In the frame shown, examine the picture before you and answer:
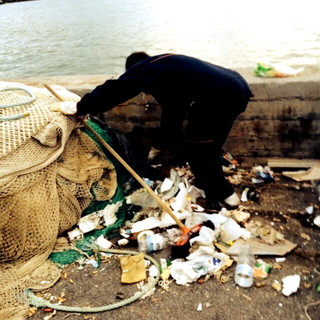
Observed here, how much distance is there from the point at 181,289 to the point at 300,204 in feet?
5.15

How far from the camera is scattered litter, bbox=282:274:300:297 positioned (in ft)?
8.04

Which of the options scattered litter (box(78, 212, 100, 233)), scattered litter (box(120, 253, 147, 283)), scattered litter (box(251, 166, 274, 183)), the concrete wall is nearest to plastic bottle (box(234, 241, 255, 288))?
scattered litter (box(120, 253, 147, 283))

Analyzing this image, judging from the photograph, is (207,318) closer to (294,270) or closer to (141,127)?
(294,270)

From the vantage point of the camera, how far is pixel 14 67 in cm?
1138

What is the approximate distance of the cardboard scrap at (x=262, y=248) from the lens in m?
2.80

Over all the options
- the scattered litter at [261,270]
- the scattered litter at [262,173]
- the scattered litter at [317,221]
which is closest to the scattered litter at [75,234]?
the scattered litter at [261,270]

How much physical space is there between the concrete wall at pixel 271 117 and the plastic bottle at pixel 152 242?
57.7 inches

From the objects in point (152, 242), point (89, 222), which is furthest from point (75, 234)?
point (152, 242)

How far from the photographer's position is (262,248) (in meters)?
2.86

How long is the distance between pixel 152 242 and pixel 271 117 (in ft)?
6.29

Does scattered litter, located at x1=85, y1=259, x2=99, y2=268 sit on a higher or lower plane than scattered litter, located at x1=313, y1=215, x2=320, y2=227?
lower

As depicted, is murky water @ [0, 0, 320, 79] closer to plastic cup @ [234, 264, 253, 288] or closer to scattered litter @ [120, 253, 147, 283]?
plastic cup @ [234, 264, 253, 288]

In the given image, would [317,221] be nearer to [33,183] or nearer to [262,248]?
[262,248]

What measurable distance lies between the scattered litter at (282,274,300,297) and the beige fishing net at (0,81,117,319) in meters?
1.81
